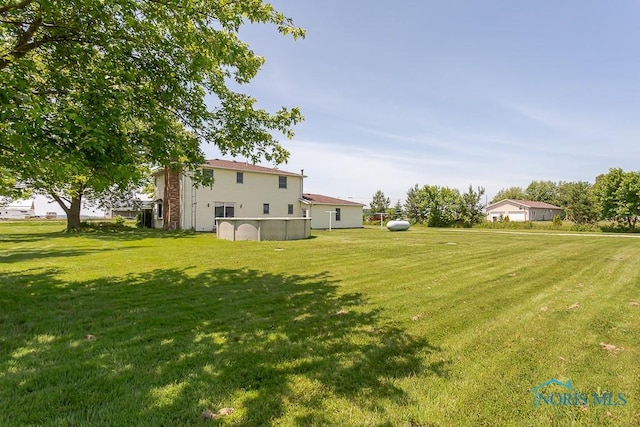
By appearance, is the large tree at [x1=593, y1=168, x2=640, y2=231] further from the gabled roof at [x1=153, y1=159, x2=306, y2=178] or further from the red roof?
the red roof

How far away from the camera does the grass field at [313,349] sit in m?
2.65

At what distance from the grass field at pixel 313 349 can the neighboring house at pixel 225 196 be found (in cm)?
1702

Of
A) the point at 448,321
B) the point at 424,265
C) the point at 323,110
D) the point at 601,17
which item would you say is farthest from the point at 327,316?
the point at 323,110

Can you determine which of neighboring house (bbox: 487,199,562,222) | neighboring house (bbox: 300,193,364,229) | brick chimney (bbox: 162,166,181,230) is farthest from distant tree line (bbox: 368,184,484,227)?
brick chimney (bbox: 162,166,181,230)

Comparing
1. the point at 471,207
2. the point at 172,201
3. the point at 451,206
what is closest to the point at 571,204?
the point at 471,207

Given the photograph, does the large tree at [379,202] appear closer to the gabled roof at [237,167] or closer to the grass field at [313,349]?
the gabled roof at [237,167]

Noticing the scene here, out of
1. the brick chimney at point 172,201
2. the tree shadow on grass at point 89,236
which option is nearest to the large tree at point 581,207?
the brick chimney at point 172,201

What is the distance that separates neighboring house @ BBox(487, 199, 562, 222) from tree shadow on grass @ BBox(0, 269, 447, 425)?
61052mm

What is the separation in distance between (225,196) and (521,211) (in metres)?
53.4

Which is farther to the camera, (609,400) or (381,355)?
(381,355)

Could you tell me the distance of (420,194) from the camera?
44.7m

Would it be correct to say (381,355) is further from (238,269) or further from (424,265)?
(424,265)

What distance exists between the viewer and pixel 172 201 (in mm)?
24641

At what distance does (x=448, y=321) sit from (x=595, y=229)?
40861 millimetres
